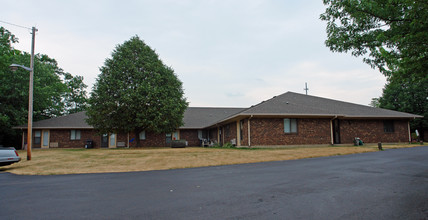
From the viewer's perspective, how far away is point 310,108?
21.7 m

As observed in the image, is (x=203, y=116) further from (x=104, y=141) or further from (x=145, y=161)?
(x=145, y=161)

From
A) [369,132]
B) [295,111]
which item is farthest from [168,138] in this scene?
[369,132]

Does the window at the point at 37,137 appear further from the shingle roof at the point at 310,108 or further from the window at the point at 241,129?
the shingle roof at the point at 310,108

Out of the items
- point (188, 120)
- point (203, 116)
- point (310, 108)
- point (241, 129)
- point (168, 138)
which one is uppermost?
point (203, 116)

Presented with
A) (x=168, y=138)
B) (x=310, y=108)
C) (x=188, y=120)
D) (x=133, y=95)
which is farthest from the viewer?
(x=188, y=120)

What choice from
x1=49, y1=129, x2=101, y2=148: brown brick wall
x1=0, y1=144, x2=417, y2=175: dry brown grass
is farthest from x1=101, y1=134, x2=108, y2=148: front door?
x1=0, y1=144, x2=417, y2=175: dry brown grass

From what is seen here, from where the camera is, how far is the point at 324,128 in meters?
21.0

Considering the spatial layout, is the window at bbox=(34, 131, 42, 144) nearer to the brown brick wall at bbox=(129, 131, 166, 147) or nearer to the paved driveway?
the brown brick wall at bbox=(129, 131, 166, 147)

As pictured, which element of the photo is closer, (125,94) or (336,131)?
(336,131)

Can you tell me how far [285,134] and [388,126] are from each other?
10263 millimetres

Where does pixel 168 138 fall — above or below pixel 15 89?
below

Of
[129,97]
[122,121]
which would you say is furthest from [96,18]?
[122,121]

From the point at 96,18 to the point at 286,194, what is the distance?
1465 cm

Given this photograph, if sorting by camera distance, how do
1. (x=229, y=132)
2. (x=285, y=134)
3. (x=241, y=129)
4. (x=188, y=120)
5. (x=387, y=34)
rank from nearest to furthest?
(x=387, y=34), (x=285, y=134), (x=241, y=129), (x=229, y=132), (x=188, y=120)
